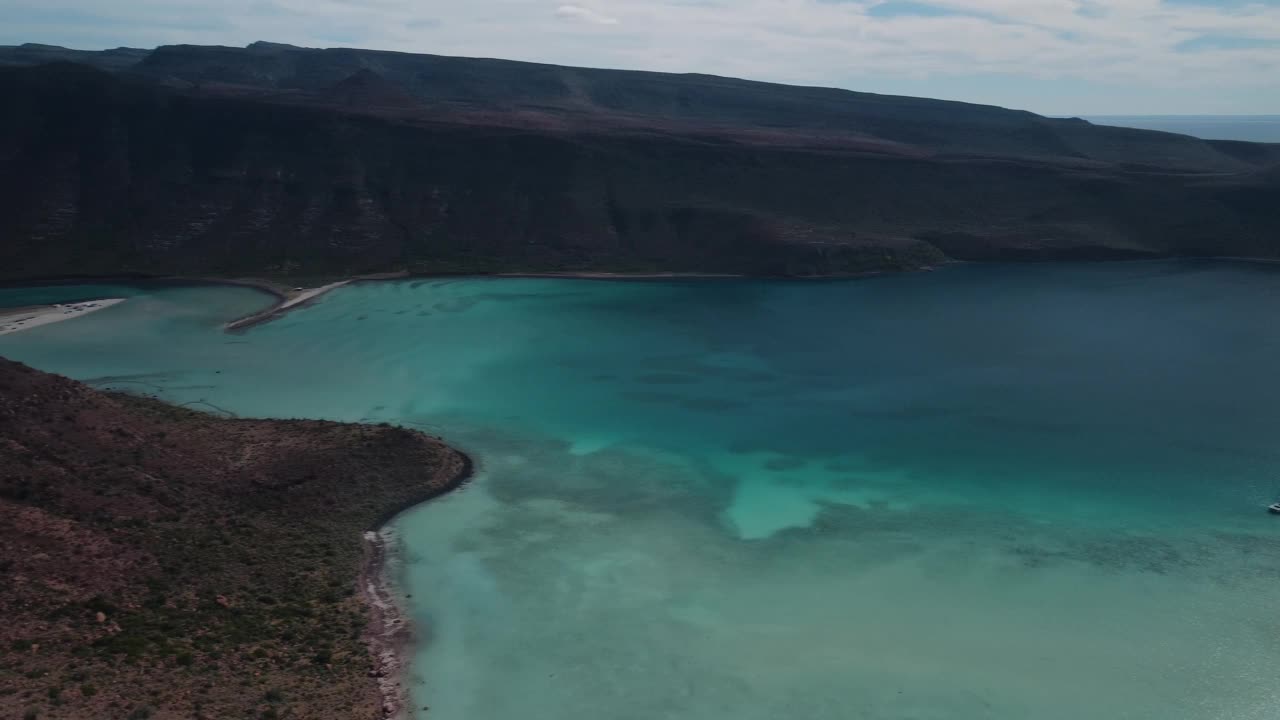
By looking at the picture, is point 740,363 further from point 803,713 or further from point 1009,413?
point 803,713

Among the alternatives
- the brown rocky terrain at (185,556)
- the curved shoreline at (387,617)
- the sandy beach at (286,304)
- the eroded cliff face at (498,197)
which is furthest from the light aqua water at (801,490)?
the eroded cliff face at (498,197)

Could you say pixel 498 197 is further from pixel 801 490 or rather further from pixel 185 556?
pixel 185 556

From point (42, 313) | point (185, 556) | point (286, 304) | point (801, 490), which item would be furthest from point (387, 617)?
point (42, 313)

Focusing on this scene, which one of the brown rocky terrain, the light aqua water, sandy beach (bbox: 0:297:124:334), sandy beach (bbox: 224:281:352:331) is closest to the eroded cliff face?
sandy beach (bbox: 224:281:352:331)

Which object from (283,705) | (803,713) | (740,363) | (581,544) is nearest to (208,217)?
(740,363)

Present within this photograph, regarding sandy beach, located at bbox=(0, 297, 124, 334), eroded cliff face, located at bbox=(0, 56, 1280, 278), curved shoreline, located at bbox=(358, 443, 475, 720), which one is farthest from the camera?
eroded cliff face, located at bbox=(0, 56, 1280, 278)

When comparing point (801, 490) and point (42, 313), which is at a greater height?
point (42, 313)

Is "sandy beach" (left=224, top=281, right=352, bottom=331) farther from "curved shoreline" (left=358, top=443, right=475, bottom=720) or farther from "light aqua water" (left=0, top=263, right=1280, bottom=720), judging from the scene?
"curved shoreline" (left=358, top=443, right=475, bottom=720)
